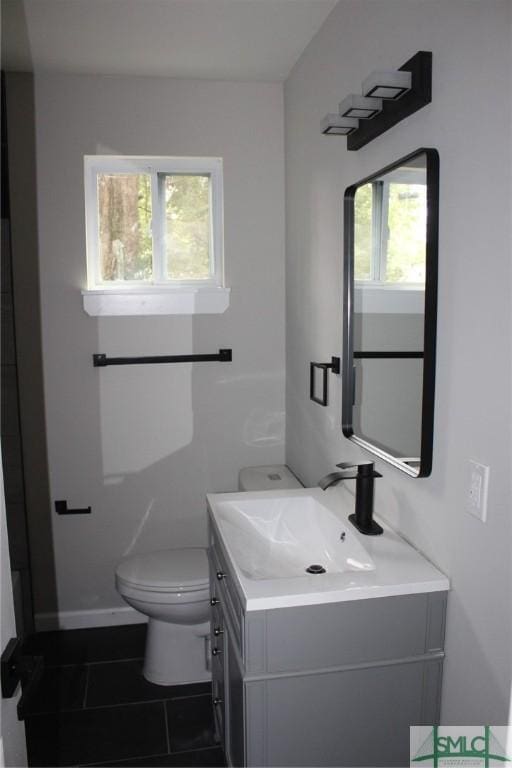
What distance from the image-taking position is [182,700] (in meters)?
2.36

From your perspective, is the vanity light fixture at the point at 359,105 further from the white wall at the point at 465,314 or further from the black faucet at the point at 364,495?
the black faucet at the point at 364,495

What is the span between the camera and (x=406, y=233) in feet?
4.94

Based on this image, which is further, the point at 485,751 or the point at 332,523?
the point at 332,523

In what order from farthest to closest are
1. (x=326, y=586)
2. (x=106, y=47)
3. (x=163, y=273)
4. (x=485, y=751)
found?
1. (x=163, y=273)
2. (x=106, y=47)
3. (x=326, y=586)
4. (x=485, y=751)

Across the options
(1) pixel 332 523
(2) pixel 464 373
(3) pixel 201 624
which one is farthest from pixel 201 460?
(2) pixel 464 373

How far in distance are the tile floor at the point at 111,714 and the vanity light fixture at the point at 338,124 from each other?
2046 millimetres

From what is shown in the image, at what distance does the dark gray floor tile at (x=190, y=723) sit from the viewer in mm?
2137

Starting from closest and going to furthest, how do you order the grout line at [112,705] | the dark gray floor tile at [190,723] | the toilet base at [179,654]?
the dark gray floor tile at [190,723]
the grout line at [112,705]
the toilet base at [179,654]

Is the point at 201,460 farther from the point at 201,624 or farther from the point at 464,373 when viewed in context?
the point at 464,373

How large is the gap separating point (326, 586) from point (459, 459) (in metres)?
0.40

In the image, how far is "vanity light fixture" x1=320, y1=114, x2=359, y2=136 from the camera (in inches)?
66.7

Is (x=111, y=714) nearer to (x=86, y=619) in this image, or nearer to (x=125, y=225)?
(x=86, y=619)

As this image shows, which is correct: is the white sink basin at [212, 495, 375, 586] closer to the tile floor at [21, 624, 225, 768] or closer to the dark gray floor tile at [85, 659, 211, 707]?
the tile floor at [21, 624, 225, 768]

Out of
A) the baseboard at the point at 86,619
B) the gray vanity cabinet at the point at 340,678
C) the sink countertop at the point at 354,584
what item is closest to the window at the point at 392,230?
the sink countertop at the point at 354,584
